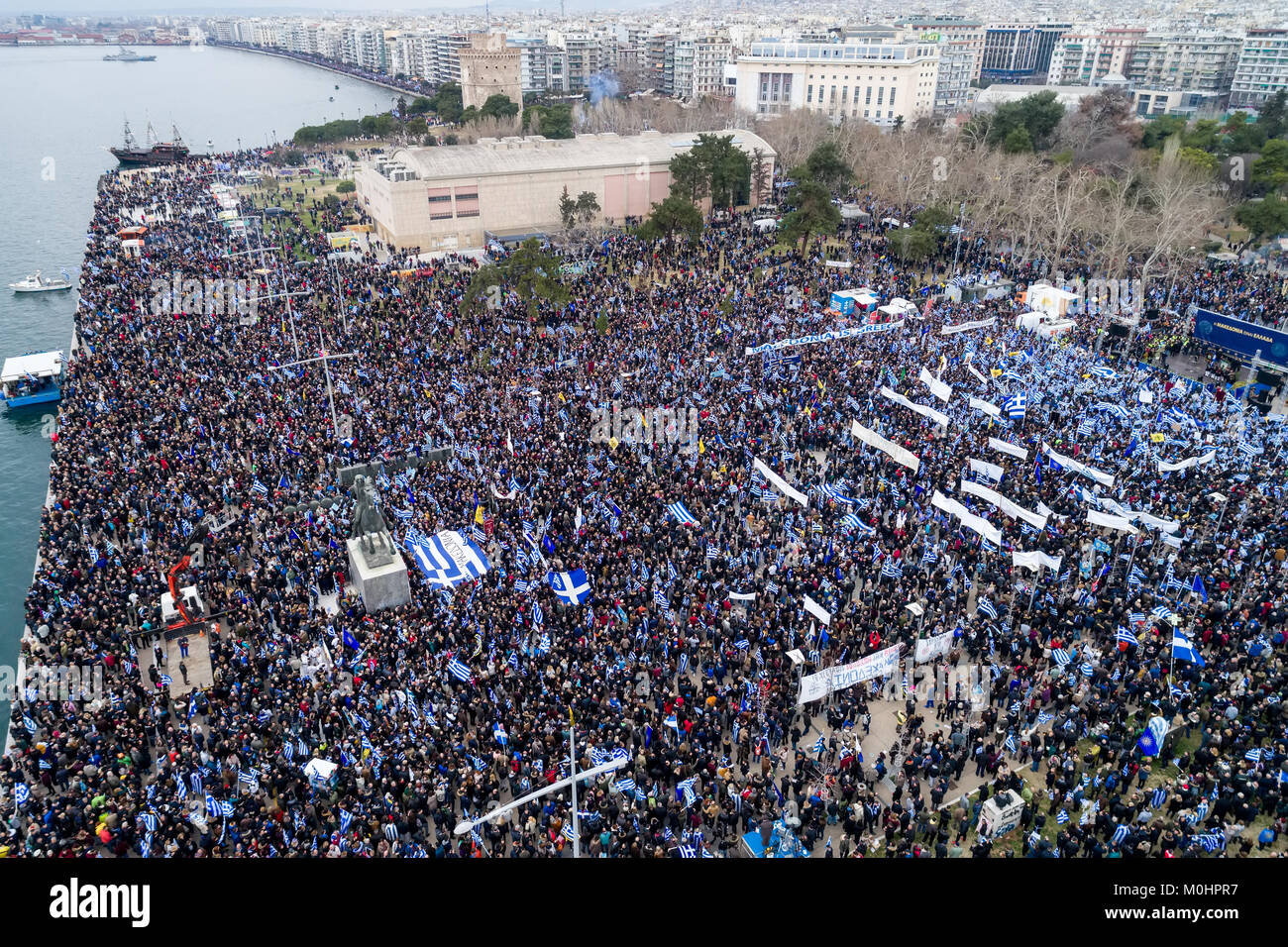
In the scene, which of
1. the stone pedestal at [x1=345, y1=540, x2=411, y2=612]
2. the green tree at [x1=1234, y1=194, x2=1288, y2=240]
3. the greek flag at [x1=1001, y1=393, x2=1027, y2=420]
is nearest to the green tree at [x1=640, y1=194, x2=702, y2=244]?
the greek flag at [x1=1001, y1=393, x2=1027, y2=420]

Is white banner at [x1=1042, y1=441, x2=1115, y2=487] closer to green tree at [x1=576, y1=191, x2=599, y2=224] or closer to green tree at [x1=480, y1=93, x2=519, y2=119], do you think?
green tree at [x1=576, y1=191, x2=599, y2=224]

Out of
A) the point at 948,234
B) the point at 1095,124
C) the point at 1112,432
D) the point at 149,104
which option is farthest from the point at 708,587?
the point at 149,104

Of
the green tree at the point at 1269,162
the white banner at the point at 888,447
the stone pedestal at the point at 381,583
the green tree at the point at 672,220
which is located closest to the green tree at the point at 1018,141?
the green tree at the point at 1269,162

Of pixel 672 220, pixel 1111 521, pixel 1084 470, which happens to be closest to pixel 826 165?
pixel 672 220

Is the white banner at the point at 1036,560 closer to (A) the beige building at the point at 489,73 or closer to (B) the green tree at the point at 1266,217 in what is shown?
(B) the green tree at the point at 1266,217

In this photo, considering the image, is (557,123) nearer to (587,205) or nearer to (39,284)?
(587,205)

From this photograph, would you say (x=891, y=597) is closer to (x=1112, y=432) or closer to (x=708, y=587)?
(x=708, y=587)

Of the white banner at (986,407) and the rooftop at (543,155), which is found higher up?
the rooftop at (543,155)
